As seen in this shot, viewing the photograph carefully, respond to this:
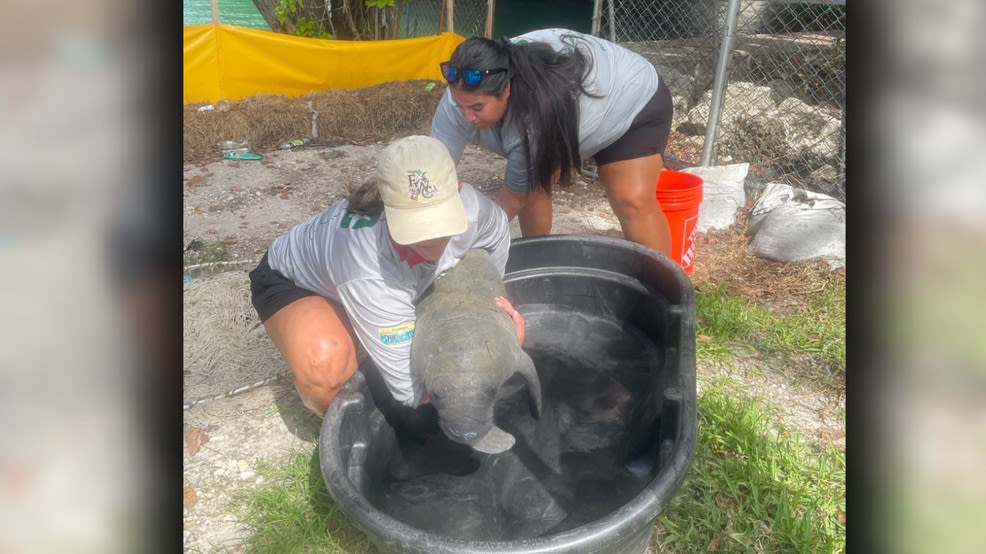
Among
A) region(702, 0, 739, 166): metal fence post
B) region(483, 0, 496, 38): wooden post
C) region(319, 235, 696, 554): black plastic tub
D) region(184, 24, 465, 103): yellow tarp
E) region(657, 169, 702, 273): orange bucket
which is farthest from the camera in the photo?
region(483, 0, 496, 38): wooden post

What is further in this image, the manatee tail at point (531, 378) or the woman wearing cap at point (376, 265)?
the manatee tail at point (531, 378)

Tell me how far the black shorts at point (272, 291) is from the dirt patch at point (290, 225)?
411 mm

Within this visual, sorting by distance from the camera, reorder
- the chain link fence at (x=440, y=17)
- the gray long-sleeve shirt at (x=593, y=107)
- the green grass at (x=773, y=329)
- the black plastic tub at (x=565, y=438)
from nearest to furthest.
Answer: the black plastic tub at (x=565, y=438) < the gray long-sleeve shirt at (x=593, y=107) < the green grass at (x=773, y=329) < the chain link fence at (x=440, y=17)

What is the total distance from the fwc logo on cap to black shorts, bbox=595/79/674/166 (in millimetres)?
1256

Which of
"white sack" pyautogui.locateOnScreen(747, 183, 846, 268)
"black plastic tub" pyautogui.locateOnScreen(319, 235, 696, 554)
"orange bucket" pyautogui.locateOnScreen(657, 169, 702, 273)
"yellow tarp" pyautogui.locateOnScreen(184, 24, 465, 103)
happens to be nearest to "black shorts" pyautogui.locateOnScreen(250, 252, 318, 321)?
"black plastic tub" pyautogui.locateOnScreen(319, 235, 696, 554)

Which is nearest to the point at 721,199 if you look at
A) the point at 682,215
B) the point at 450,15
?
the point at 682,215

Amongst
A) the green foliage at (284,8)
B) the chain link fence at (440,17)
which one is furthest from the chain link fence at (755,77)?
the green foliage at (284,8)

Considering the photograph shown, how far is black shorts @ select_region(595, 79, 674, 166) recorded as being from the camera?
111 inches

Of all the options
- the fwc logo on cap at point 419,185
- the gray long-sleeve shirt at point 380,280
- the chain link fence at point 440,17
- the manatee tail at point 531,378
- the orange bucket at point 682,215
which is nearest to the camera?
the fwc logo on cap at point 419,185

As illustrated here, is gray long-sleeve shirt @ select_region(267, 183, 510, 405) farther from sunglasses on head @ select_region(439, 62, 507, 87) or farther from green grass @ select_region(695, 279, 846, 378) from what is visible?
green grass @ select_region(695, 279, 846, 378)

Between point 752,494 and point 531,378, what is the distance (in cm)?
77

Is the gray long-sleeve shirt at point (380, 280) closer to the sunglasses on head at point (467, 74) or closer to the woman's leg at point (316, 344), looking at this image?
the woman's leg at point (316, 344)

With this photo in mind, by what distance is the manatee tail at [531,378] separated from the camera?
6.90 ft
